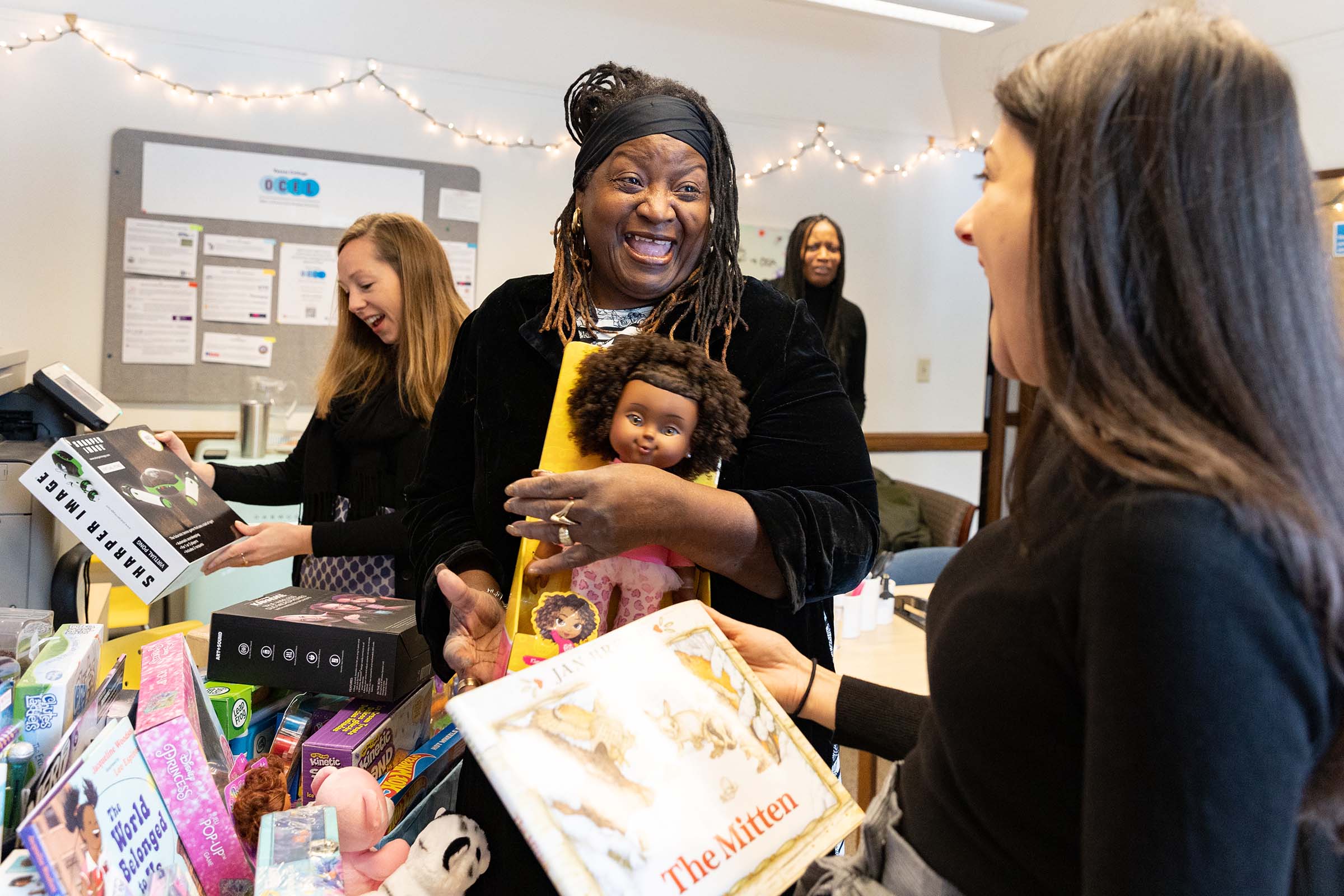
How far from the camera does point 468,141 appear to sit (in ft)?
13.8

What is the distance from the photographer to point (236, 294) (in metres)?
3.96

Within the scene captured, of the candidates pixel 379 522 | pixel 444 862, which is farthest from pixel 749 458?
pixel 379 522

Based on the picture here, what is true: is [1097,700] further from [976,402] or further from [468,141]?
[976,402]

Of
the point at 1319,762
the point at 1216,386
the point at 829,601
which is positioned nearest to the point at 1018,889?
the point at 1319,762

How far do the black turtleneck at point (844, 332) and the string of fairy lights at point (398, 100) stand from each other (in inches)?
28.6

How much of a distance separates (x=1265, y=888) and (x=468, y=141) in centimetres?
424

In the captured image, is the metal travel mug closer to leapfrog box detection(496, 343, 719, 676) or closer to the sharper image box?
the sharper image box

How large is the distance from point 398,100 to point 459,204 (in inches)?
19.8

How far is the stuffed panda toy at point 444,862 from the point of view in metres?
1.01

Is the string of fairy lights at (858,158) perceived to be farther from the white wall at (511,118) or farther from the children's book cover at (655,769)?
the children's book cover at (655,769)

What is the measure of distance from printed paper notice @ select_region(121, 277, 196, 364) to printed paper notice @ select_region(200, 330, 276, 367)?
5 cm

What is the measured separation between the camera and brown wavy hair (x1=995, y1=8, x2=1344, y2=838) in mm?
520

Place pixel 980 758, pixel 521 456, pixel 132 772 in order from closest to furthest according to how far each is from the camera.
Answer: pixel 980 758 < pixel 132 772 < pixel 521 456

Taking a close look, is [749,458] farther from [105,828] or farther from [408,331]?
[408,331]
